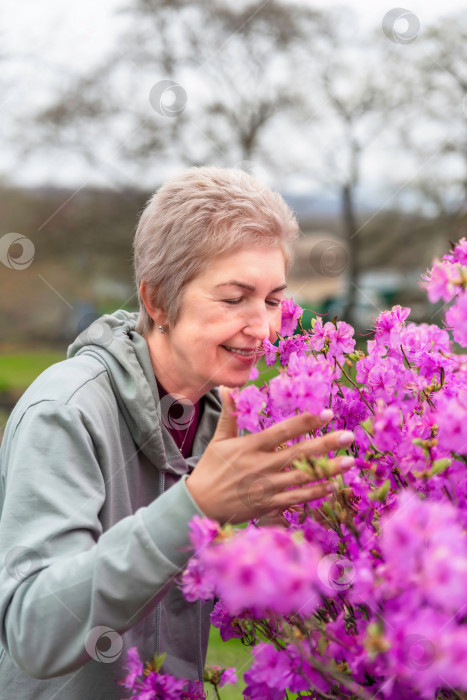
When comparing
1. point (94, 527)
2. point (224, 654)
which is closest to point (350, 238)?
point (224, 654)

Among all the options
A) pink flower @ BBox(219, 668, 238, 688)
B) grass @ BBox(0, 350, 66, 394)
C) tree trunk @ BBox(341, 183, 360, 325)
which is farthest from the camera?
tree trunk @ BBox(341, 183, 360, 325)

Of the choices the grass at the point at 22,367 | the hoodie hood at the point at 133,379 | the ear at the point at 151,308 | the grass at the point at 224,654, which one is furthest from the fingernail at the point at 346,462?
the grass at the point at 22,367

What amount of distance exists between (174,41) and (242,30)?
939mm

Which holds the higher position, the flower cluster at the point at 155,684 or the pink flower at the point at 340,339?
the pink flower at the point at 340,339

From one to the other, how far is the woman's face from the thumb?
0.46 metres

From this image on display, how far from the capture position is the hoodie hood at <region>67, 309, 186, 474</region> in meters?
1.61

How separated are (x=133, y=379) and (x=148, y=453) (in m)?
0.19

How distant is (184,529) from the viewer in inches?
41.0

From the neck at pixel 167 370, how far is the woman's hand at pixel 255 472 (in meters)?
0.68

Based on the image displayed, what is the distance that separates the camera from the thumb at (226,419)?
1.06 m

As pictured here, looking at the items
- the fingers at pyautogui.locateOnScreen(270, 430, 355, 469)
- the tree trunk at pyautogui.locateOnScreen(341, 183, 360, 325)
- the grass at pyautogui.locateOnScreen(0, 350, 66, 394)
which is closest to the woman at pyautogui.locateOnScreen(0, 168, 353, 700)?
the fingers at pyautogui.locateOnScreen(270, 430, 355, 469)

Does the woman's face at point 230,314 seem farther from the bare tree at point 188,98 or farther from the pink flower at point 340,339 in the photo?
the bare tree at point 188,98

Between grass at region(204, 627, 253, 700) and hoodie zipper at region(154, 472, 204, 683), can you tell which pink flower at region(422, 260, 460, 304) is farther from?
grass at region(204, 627, 253, 700)

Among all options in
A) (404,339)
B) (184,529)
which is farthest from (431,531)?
(404,339)
